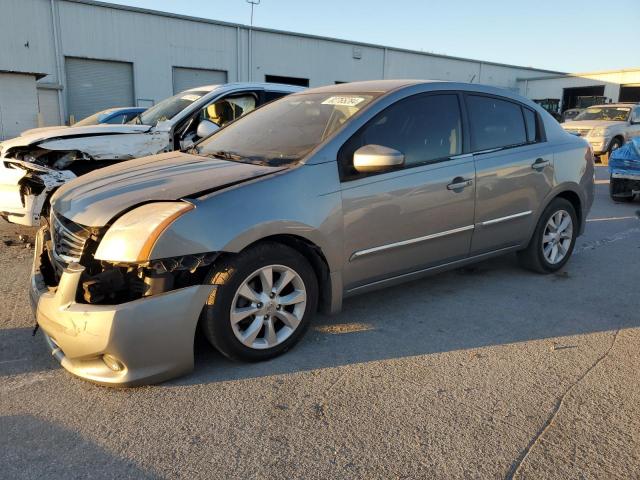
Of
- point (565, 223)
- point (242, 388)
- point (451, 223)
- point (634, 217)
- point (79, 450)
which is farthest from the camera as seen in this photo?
point (634, 217)

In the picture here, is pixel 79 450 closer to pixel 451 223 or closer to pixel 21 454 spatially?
pixel 21 454

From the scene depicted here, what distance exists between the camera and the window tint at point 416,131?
3596mm

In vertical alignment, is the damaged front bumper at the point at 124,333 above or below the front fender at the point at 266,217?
below

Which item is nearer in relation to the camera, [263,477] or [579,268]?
[263,477]

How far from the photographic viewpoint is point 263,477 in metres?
2.25

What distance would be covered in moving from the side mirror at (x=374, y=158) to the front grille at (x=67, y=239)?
1.67 metres

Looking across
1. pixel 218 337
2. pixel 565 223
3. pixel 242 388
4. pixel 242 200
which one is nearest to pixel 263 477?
pixel 242 388

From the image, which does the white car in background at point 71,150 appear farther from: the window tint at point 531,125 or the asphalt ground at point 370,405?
the window tint at point 531,125

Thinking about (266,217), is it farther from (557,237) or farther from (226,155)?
(557,237)

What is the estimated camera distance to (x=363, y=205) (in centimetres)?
348

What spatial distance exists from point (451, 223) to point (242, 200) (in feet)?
5.80

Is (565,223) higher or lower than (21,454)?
higher

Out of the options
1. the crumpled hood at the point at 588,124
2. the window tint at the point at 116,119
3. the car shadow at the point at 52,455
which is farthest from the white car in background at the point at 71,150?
the crumpled hood at the point at 588,124

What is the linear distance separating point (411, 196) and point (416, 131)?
21.1 inches
